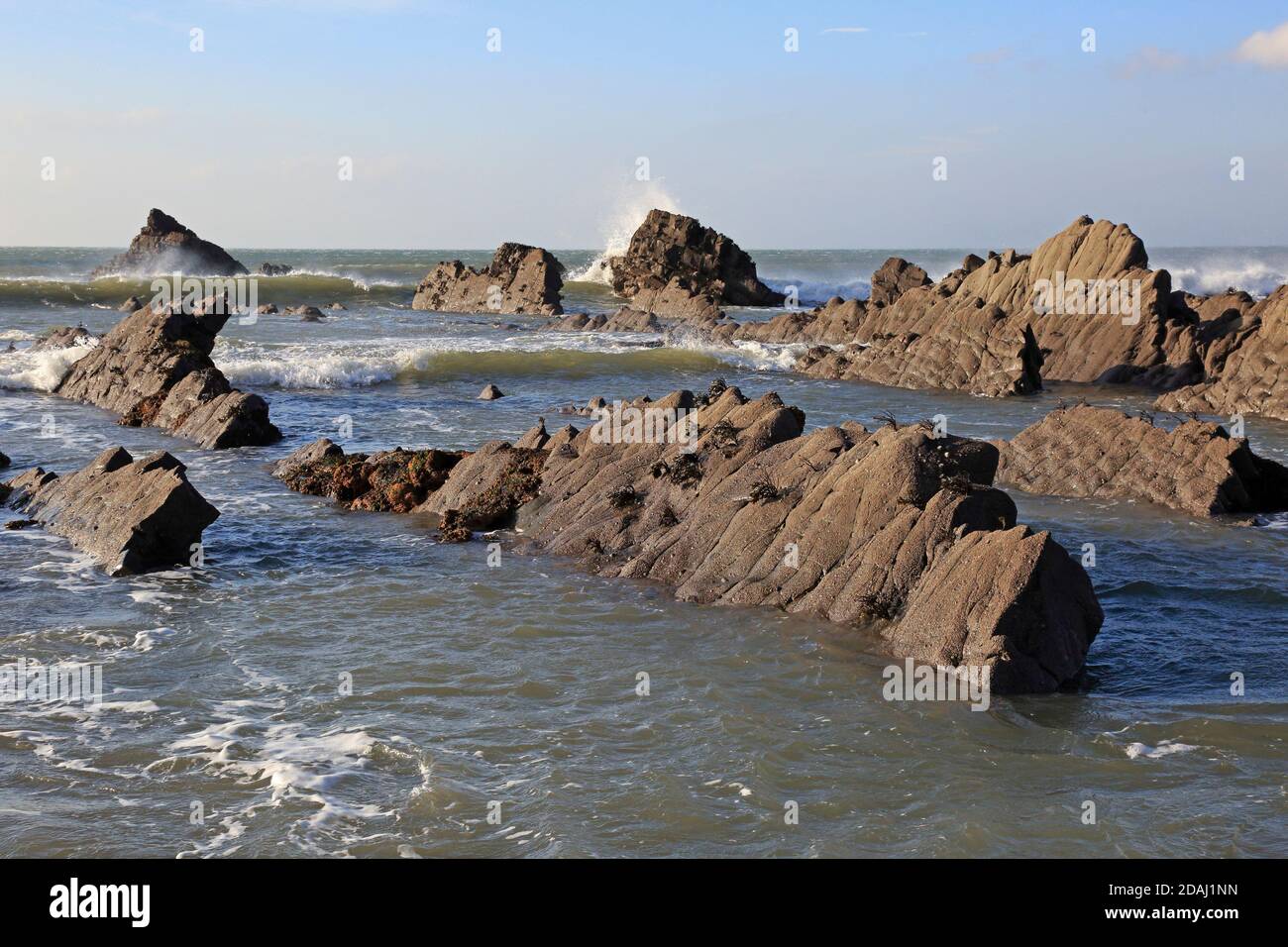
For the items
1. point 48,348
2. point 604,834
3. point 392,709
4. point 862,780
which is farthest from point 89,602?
point 48,348

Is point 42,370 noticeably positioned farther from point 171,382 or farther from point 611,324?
point 611,324

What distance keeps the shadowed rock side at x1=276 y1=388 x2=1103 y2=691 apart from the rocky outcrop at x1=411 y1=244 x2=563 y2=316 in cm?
6965

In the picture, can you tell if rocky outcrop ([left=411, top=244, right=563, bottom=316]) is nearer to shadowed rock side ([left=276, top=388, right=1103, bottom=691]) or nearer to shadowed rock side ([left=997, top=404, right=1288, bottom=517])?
shadowed rock side ([left=997, top=404, right=1288, bottom=517])

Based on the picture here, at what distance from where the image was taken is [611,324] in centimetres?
7944

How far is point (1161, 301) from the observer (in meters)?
52.6

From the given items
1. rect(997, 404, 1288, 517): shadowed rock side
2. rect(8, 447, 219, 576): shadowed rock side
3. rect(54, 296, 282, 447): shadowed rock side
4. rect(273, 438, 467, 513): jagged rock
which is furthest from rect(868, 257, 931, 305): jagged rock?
rect(8, 447, 219, 576): shadowed rock side

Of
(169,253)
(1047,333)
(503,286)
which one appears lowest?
(1047,333)

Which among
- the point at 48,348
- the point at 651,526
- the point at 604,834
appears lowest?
the point at 604,834

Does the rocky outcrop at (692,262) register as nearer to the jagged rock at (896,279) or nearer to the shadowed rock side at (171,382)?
the jagged rock at (896,279)

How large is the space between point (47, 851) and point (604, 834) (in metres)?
5.27

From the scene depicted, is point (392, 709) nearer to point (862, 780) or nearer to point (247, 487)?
point (862, 780)

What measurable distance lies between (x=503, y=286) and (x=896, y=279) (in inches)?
1322

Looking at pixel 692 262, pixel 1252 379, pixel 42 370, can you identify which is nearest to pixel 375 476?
pixel 42 370

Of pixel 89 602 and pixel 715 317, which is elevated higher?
pixel 715 317
